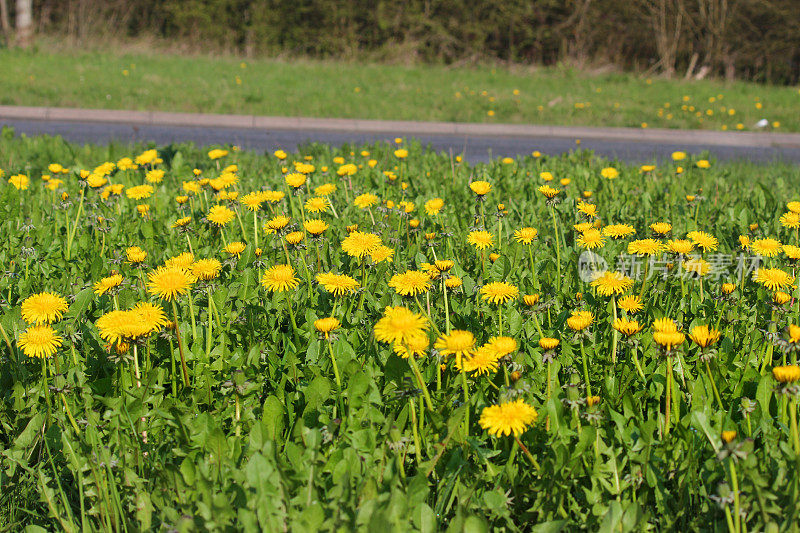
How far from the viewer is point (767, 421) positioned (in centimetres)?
173

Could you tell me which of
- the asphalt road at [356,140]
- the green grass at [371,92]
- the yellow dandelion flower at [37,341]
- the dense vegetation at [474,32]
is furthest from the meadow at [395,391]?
the dense vegetation at [474,32]

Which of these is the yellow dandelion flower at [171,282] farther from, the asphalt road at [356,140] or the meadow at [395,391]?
the asphalt road at [356,140]

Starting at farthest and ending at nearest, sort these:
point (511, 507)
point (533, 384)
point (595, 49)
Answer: point (595, 49)
point (533, 384)
point (511, 507)

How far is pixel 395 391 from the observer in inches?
75.7

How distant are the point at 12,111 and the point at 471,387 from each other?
10574 mm

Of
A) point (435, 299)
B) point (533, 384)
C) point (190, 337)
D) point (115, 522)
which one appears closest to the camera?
point (115, 522)

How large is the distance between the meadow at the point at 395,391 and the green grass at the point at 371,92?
8330mm

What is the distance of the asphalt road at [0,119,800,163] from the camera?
29.3ft

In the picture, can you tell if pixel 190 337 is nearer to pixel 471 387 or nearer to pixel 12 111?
pixel 471 387

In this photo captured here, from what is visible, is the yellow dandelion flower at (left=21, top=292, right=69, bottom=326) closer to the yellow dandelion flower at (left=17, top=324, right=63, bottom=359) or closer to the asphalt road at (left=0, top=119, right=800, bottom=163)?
the yellow dandelion flower at (left=17, top=324, right=63, bottom=359)

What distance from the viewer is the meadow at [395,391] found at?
5.13ft

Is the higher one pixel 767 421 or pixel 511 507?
pixel 767 421

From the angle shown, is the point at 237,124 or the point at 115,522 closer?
the point at 115,522

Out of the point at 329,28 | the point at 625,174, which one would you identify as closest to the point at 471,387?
the point at 625,174
